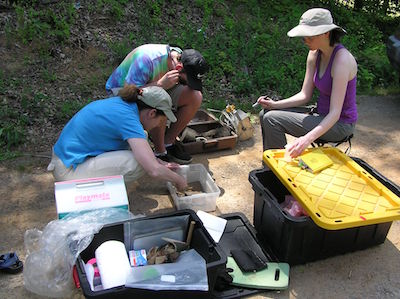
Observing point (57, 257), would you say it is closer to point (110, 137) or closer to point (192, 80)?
point (110, 137)

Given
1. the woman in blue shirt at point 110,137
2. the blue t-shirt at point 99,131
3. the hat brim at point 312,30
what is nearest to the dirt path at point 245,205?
the woman in blue shirt at point 110,137

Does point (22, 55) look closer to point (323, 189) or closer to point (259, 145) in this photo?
point (259, 145)

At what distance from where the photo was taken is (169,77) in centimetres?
334

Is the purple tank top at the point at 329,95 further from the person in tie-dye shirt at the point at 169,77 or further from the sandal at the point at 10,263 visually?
the sandal at the point at 10,263

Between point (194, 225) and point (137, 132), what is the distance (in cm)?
72

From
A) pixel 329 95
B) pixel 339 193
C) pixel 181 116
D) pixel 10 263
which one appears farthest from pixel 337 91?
pixel 10 263

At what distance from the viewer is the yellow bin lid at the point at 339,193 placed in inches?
93.9

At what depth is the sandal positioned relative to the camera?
8.21 ft

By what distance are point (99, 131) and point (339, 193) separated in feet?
5.30

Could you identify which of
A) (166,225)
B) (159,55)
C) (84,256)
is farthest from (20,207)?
(159,55)

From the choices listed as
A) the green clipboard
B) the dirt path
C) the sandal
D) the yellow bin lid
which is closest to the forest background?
the dirt path

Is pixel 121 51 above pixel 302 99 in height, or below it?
below

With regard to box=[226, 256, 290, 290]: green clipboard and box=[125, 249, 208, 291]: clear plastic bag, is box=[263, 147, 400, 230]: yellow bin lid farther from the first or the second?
box=[125, 249, 208, 291]: clear plastic bag

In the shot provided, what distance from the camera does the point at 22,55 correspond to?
495cm
